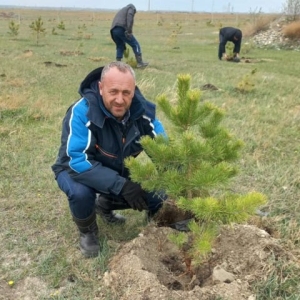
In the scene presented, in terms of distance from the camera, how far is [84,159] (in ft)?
9.04

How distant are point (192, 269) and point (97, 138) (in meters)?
1.07

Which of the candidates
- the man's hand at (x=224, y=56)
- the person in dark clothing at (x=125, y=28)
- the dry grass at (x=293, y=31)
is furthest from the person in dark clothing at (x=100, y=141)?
the dry grass at (x=293, y=31)

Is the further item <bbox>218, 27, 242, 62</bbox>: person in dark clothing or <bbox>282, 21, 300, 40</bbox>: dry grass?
<bbox>282, 21, 300, 40</bbox>: dry grass

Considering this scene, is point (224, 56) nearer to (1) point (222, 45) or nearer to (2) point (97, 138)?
(1) point (222, 45)

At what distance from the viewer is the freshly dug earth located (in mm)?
2367

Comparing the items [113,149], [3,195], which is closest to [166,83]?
[3,195]

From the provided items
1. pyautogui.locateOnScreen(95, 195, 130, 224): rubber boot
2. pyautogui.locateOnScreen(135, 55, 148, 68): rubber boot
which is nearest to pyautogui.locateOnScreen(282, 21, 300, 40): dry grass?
pyautogui.locateOnScreen(135, 55, 148, 68): rubber boot

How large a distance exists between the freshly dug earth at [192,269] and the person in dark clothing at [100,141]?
32 cm

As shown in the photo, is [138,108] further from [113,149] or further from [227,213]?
[227,213]

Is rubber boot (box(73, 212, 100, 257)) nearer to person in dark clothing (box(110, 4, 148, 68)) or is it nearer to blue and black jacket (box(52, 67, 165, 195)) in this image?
blue and black jacket (box(52, 67, 165, 195))

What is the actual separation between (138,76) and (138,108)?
6.99 meters

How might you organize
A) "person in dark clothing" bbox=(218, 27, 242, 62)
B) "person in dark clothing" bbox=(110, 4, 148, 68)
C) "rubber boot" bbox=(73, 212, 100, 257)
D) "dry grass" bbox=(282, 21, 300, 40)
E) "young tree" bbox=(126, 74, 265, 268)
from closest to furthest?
"young tree" bbox=(126, 74, 265, 268) < "rubber boot" bbox=(73, 212, 100, 257) < "person in dark clothing" bbox=(110, 4, 148, 68) < "person in dark clothing" bbox=(218, 27, 242, 62) < "dry grass" bbox=(282, 21, 300, 40)

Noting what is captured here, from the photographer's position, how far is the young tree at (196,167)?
214 centimetres

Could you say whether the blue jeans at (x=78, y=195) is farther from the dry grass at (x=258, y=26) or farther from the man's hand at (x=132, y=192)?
the dry grass at (x=258, y=26)
